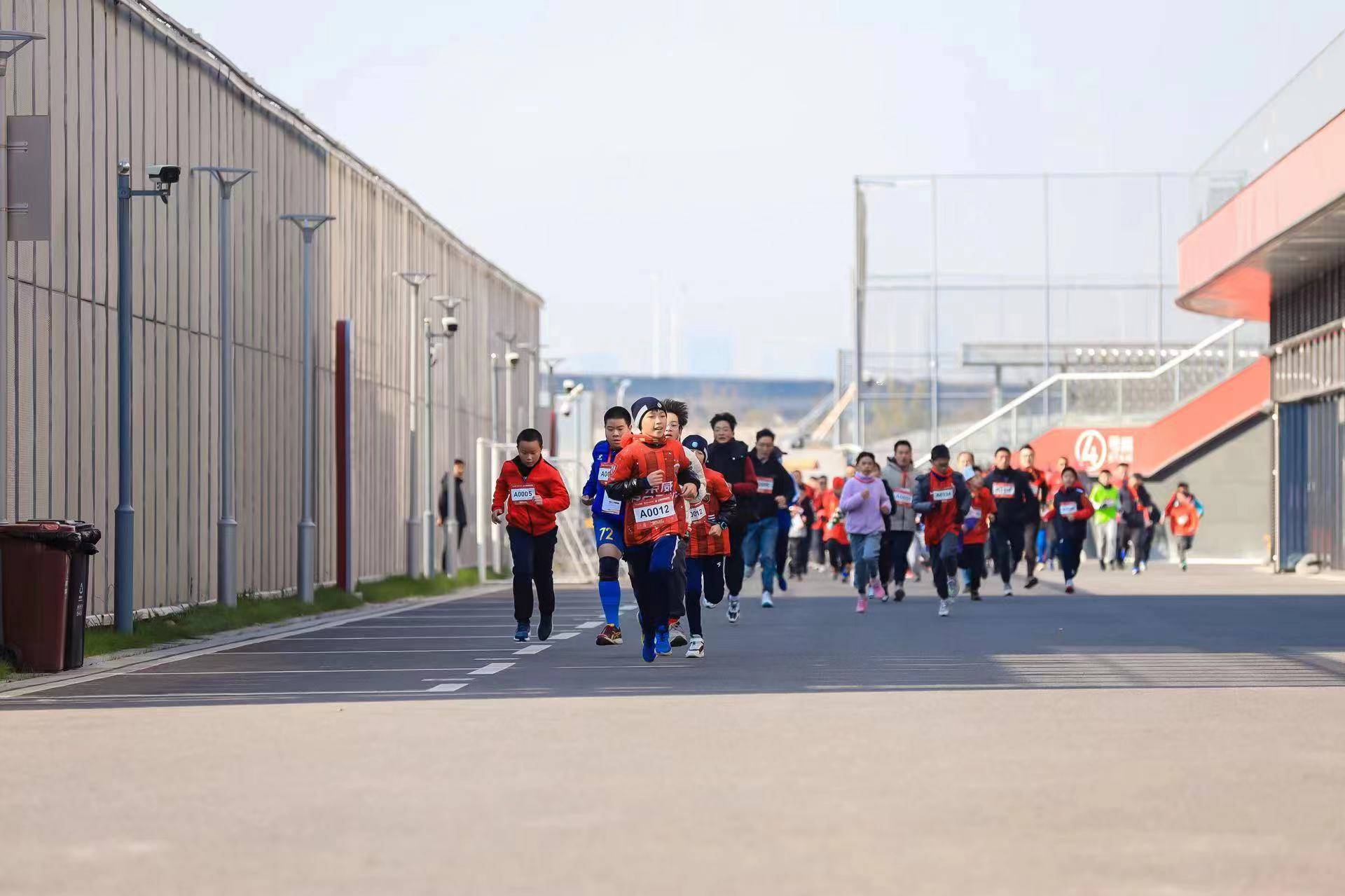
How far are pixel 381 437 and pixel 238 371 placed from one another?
1136cm

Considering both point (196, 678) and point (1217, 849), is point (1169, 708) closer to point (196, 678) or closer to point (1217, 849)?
point (1217, 849)

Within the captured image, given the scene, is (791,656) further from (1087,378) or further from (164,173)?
(1087,378)

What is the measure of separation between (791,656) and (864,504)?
30.0 ft

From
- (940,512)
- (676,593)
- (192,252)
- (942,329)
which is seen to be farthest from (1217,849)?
(942,329)

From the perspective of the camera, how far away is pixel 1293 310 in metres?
41.9

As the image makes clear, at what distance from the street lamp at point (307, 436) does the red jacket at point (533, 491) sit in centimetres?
1066

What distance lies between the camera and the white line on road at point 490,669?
15.4 m

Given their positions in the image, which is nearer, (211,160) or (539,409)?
(211,160)

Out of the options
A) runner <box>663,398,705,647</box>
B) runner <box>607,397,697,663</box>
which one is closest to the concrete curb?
runner <box>607,397,697,663</box>

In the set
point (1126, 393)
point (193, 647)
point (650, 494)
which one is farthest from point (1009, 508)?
point (1126, 393)

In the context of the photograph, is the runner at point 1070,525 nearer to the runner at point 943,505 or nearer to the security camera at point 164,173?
the runner at point 943,505

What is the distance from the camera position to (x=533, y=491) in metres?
18.6

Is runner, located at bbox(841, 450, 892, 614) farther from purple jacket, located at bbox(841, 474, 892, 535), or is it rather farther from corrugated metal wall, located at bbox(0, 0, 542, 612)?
corrugated metal wall, located at bbox(0, 0, 542, 612)

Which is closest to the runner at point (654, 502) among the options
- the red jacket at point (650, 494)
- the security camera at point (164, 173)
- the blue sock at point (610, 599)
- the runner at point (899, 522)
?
the red jacket at point (650, 494)
